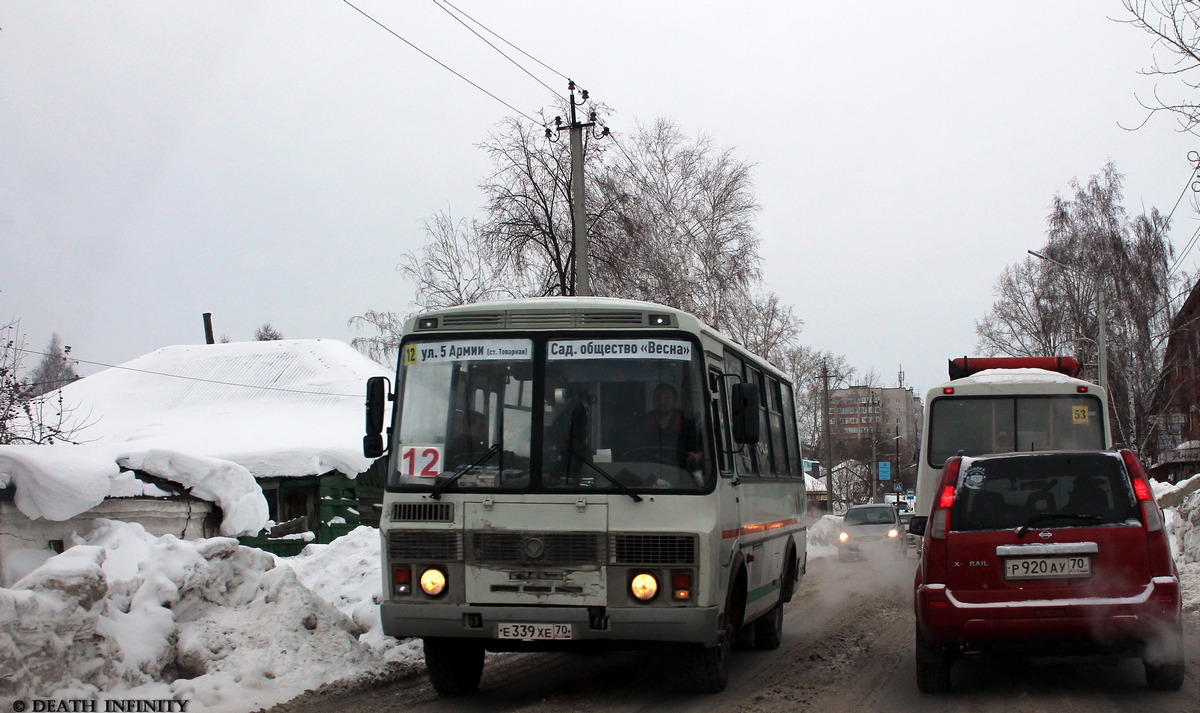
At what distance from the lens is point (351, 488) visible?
3164cm

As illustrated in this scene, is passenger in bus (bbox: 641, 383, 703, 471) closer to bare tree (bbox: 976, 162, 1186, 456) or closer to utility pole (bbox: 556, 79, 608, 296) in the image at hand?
utility pole (bbox: 556, 79, 608, 296)

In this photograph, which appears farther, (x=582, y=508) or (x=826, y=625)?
(x=826, y=625)

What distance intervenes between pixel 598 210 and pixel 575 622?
22573 mm

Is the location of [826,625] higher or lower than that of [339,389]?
lower

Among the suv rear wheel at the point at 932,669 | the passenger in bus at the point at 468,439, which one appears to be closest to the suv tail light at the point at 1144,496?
the suv rear wheel at the point at 932,669

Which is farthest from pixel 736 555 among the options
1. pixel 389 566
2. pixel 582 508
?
pixel 389 566

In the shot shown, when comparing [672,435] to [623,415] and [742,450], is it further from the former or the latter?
[742,450]

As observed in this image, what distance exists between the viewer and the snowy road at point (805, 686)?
781 centimetres

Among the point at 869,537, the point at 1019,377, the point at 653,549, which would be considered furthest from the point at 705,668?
the point at 869,537

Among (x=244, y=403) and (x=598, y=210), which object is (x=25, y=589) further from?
(x=244, y=403)

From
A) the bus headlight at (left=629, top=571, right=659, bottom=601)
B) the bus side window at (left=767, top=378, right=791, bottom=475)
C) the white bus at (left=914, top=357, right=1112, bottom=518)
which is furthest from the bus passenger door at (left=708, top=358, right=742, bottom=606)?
the white bus at (left=914, top=357, right=1112, bottom=518)

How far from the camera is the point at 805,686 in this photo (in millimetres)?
8828

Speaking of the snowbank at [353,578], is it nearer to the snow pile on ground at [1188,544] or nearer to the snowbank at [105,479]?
the snowbank at [105,479]

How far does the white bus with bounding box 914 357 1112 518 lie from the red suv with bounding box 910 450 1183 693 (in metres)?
7.18
